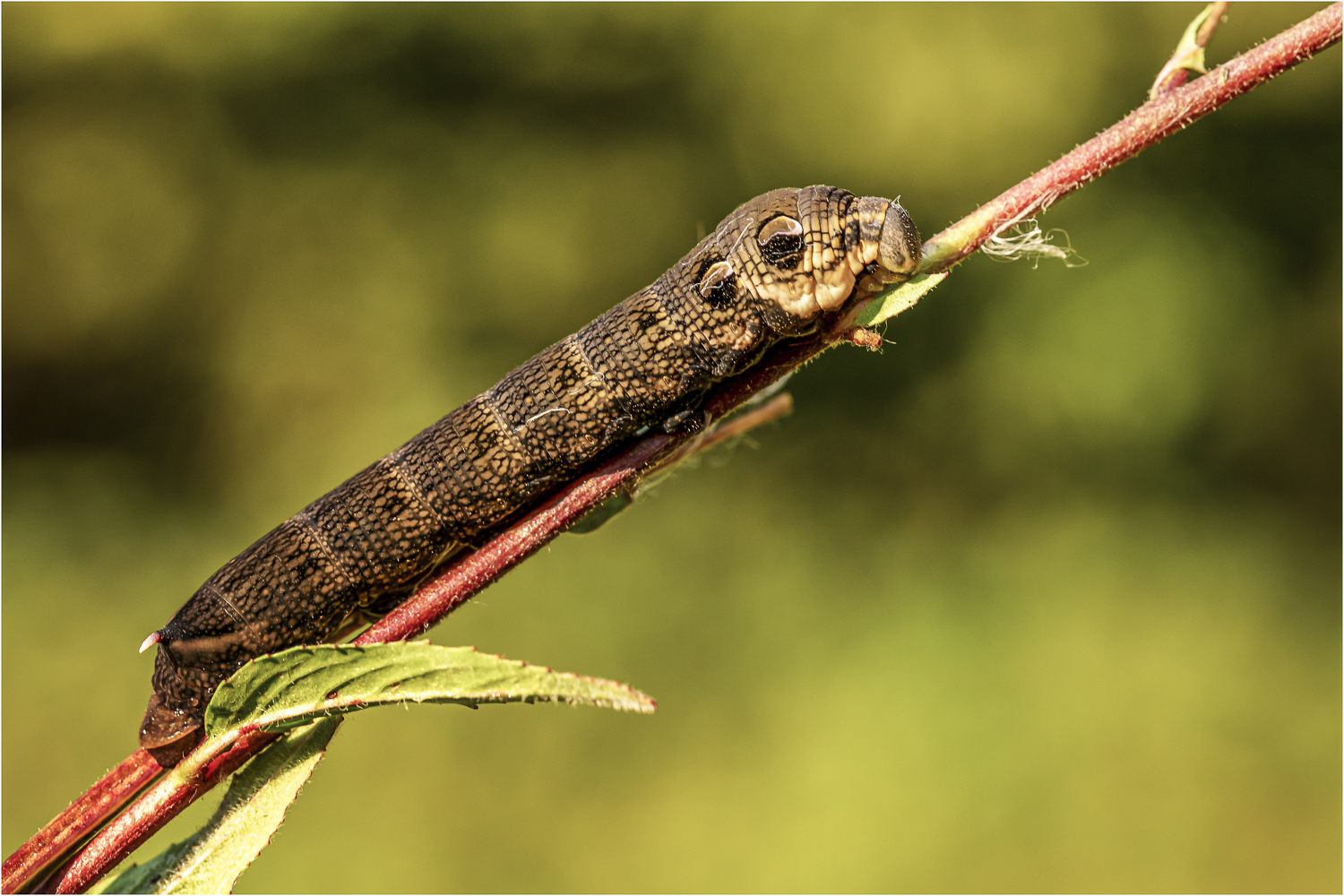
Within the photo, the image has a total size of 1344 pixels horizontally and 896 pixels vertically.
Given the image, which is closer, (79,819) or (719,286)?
(79,819)

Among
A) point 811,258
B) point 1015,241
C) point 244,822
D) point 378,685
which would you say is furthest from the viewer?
point 811,258

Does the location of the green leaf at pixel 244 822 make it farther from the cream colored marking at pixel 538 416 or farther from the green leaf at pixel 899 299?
the green leaf at pixel 899 299

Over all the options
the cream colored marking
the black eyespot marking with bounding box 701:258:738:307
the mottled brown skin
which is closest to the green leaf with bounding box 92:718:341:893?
the mottled brown skin

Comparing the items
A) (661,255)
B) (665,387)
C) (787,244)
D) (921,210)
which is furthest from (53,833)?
(921,210)

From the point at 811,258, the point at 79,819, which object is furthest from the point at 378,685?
the point at 811,258

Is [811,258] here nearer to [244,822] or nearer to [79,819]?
[244,822]
